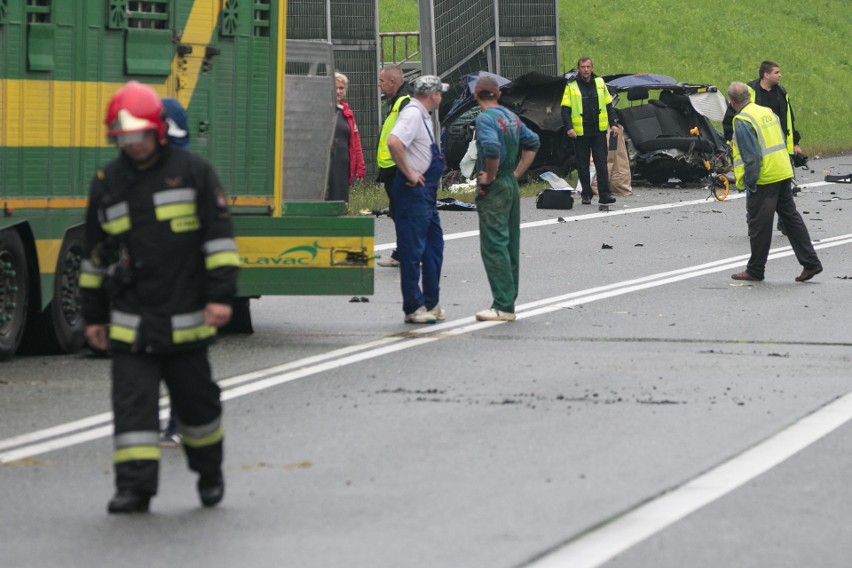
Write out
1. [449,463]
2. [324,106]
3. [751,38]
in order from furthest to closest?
[751,38], [324,106], [449,463]

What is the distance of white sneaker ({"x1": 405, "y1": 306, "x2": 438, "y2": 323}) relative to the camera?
13.1 m

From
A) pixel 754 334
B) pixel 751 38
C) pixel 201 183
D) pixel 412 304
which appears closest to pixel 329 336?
pixel 412 304

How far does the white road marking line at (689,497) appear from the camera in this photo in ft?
20.9

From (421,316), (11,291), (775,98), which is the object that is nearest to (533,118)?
(775,98)

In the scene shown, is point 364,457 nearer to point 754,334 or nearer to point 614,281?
point 754,334

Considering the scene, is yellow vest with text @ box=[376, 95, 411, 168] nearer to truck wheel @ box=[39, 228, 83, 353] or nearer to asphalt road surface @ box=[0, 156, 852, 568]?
asphalt road surface @ box=[0, 156, 852, 568]

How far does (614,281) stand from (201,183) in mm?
9388

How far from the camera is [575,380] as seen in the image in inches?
412

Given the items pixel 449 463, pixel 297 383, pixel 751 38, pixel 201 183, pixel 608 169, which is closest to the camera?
pixel 201 183

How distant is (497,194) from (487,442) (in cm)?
490

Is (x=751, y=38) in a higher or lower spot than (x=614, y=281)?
higher

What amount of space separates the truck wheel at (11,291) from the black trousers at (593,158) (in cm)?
1366

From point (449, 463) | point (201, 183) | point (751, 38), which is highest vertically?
point (751, 38)

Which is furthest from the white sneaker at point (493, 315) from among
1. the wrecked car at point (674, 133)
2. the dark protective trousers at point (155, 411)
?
the wrecked car at point (674, 133)
